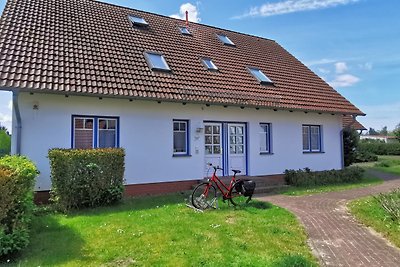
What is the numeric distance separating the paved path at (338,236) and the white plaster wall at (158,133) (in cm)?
362

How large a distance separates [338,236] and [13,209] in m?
6.33

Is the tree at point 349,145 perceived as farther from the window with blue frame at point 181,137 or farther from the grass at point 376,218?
the window with blue frame at point 181,137

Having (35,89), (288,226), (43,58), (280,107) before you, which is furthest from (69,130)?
(280,107)

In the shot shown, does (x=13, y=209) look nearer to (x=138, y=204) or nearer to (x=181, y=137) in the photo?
(x=138, y=204)

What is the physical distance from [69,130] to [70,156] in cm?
196

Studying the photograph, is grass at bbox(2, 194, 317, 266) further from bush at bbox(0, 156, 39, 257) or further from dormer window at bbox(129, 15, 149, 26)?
dormer window at bbox(129, 15, 149, 26)

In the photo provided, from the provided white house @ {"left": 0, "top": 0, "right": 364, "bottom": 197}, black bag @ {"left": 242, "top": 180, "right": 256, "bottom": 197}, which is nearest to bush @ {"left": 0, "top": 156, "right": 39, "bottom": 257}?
white house @ {"left": 0, "top": 0, "right": 364, "bottom": 197}

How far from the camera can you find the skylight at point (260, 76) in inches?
613

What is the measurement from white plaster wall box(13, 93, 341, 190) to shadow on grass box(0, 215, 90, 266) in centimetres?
306

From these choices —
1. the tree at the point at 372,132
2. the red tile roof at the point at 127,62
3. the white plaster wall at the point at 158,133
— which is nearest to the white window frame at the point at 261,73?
the red tile roof at the point at 127,62

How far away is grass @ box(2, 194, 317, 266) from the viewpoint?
5492 mm

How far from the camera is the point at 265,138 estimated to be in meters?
15.0

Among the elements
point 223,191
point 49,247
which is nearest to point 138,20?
point 223,191

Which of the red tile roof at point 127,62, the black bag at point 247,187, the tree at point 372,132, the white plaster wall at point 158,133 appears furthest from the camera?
the tree at point 372,132
